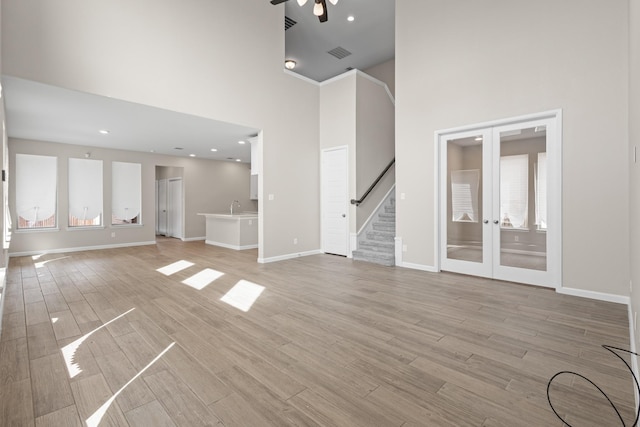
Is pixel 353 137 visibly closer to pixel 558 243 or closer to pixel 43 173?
pixel 558 243

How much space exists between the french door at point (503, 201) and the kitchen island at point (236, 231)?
5.04 meters

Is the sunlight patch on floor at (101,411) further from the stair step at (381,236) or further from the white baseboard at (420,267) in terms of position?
the stair step at (381,236)

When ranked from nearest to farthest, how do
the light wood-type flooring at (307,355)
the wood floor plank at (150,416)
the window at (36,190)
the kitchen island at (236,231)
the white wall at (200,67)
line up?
the wood floor plank at (150,416), the light wood-type flooring at (307,355), the white wall at (200,67), the window at (36,190), the kitchen island at (236,231)

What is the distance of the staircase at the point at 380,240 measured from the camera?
5.89 meters

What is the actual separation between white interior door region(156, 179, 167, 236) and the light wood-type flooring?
22.9ft

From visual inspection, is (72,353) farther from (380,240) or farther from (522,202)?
(522,202)

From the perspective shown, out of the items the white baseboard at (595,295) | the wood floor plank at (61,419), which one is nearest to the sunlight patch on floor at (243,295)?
the wood floor plank at (61,419)

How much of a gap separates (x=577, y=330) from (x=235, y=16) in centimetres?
659

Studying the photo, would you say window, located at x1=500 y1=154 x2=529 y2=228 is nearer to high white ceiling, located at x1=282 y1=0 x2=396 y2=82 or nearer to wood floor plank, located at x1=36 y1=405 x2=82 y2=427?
high white ceiling, located at x1=282 y1=0 x2=396 y2=82

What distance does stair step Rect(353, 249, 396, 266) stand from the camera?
5696mm

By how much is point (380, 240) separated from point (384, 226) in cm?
45

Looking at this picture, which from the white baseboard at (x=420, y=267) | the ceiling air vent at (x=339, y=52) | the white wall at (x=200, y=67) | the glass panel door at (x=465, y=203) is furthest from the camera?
the ceiling air vent at (x=339, y=52)

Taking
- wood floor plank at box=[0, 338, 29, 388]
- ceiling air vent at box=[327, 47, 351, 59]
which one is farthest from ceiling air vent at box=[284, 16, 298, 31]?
wood floor plank at box=[0, 338, 29, 388]

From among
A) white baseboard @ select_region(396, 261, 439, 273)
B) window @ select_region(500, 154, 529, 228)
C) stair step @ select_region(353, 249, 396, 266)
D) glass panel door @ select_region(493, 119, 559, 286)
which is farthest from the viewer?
stair step @ select_region(353, 249, 396, 266)
